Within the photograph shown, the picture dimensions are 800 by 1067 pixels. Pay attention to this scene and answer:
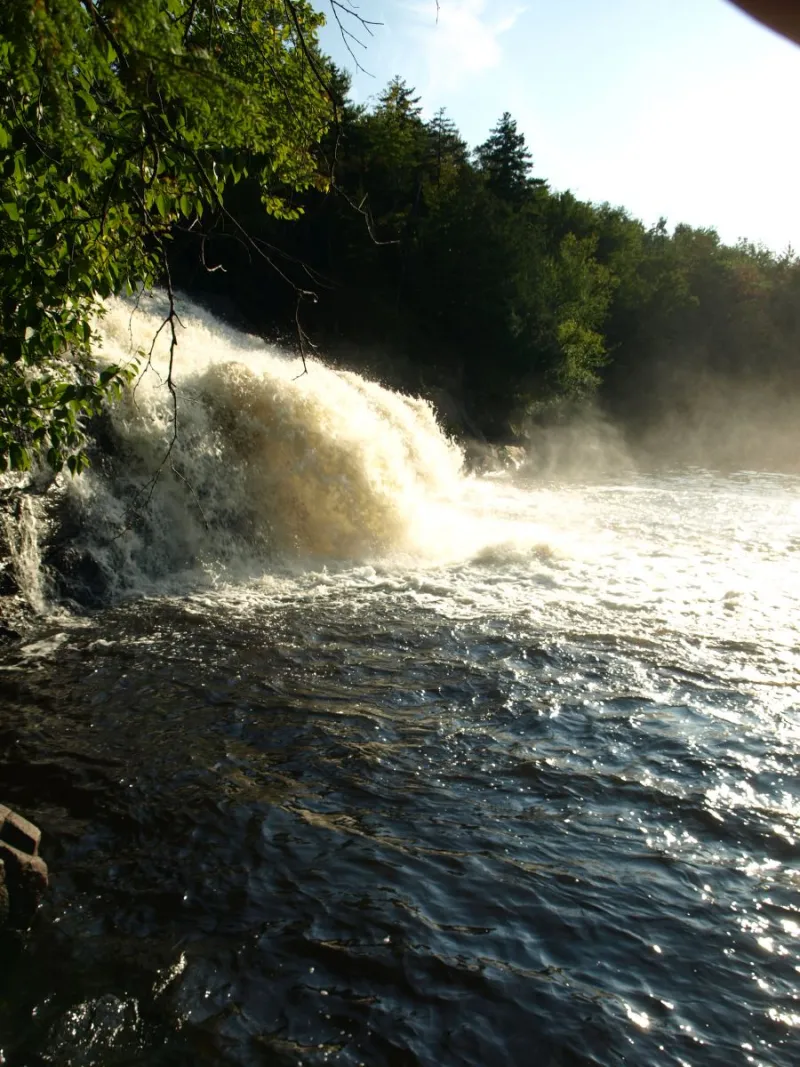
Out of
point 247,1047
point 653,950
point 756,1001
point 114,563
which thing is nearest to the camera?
point 247,1047

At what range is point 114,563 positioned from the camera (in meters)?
10.0

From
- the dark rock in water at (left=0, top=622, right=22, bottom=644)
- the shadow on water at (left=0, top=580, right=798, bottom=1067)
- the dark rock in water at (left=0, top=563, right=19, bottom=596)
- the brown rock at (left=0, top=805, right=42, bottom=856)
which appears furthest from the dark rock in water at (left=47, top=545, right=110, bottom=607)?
the brown rock at (left=0, top=805, right=42, bottom=856)

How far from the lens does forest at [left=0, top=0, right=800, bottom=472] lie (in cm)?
352

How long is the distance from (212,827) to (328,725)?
5.26ft

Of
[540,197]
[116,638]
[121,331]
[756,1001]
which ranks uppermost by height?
[540,197]

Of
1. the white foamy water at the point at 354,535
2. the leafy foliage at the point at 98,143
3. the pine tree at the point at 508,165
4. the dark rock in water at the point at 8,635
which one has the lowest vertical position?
the dark rock in water at the point at 8,635

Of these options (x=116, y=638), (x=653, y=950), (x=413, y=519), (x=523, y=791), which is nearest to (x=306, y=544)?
(x=413, y=519)

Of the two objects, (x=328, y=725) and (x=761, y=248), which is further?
(x=761, y=248)

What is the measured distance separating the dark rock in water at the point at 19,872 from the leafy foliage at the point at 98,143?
A: 206 centimetres

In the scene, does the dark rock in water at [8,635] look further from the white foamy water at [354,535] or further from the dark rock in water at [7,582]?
the white foamy water at [354,535]

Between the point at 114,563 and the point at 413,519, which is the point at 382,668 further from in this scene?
the point at 413,519

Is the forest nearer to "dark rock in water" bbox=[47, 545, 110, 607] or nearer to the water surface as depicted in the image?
"dark rock in water" bbox=[47, 545, 110, 607]

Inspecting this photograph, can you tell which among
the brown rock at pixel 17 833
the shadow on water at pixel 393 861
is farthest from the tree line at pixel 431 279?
the brown rock at pixel 17 833

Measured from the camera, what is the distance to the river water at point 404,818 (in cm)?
371
